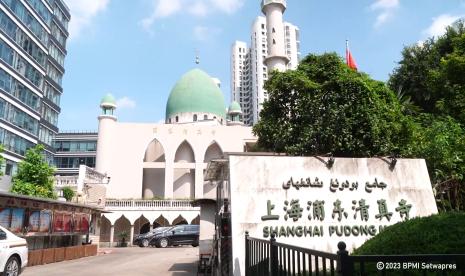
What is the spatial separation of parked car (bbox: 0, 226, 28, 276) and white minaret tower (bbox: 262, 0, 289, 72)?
33.1 meters

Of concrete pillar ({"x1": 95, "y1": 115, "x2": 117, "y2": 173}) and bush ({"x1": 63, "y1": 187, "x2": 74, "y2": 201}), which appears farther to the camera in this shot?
concrete pillar ({"x1": 95, "y1": 115, "x2": 117, "y2": 173})

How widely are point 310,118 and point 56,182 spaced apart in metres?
20.7

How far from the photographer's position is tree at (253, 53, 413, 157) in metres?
18.2

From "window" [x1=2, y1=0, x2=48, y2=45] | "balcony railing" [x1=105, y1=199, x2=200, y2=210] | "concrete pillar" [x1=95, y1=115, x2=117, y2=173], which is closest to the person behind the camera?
"balcony railing" [x1=105, y1=199, x2=200, y2=210]

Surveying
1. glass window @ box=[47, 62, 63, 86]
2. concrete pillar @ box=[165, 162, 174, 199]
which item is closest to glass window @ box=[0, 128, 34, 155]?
glass window @ box=[47, 62, 63, 86]

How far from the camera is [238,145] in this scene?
45.8 m

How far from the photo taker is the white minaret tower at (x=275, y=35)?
1639 inches

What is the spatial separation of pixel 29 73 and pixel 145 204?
17.3 m

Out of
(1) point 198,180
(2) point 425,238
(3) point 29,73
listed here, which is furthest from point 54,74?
(2) point 425,238

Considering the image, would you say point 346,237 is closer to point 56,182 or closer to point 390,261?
point 390,261

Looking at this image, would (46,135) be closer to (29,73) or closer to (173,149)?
(29,73)

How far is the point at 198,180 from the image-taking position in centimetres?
4494

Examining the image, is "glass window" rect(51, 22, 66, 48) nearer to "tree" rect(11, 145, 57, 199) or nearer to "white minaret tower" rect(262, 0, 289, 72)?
"white minaret tower" rect(262, 0, 289, 72)

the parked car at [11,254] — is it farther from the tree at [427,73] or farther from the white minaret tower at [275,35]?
the white minaret tower at [275,35]
